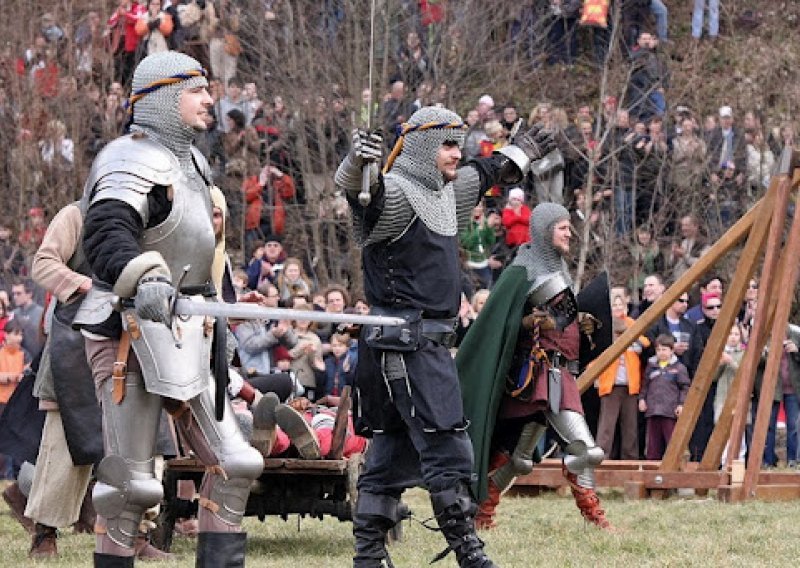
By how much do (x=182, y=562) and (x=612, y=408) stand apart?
667 cm

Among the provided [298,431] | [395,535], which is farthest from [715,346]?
[298,431]

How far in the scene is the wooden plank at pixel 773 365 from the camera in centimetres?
1241

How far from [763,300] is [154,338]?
654 centimetres

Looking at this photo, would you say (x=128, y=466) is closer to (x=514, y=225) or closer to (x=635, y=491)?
(x=635, y=491)

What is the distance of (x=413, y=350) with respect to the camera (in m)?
8.15

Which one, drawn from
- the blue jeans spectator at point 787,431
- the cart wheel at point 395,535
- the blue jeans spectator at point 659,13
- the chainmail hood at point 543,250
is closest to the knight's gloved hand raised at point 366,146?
the chainmail hood at point 543,250

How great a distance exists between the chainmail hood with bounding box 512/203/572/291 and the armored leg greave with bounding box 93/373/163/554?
3.86 m

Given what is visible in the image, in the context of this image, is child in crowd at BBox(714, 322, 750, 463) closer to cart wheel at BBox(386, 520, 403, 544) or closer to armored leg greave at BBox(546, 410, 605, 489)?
armored leg greave at BBox(546, 410, 605, 489)

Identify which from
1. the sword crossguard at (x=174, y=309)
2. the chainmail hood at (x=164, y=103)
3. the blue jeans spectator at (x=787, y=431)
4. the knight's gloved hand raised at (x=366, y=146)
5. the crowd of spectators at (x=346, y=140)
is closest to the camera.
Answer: the sword crossguard at (x=174, y=309)

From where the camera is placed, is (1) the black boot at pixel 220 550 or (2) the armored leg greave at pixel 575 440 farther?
(2) the armored leg greave at pixel 575 440

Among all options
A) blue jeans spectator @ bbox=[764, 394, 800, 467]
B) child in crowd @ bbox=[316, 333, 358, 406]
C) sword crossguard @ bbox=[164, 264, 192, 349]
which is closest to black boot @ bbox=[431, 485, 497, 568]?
sword crossguard @ bbox=[164, 264, 192, 349]

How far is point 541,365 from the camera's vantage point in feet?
35.2

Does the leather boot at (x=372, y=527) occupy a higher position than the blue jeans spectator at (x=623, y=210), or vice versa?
the leather boot at (x=372, y=527)

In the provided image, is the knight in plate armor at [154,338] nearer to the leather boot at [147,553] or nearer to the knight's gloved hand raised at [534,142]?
the knight's gloved hand raised at [534,142]
